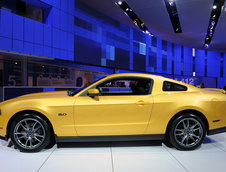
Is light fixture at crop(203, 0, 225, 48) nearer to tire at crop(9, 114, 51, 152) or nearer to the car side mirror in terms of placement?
the car side mirror

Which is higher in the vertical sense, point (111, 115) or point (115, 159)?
point (111, 115)

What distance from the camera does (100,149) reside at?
288 centimetres

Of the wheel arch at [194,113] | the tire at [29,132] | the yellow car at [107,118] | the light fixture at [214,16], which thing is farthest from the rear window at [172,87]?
the light fixture at [214,16]

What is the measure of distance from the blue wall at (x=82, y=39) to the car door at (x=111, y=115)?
24.0 feet

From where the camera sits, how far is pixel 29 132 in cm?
271

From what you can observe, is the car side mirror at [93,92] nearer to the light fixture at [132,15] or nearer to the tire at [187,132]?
the tire at [187,132]

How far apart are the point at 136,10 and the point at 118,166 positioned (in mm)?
10620

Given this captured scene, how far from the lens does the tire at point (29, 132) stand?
8.80ft

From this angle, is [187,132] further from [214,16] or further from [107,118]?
[214,16]

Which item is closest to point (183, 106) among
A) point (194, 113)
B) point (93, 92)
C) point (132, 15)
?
point (194, 113)

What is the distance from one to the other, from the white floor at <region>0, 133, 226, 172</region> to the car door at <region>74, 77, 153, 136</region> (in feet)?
1.23

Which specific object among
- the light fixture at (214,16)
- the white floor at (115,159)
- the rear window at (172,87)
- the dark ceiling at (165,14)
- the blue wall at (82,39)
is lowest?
the white floor at (115,159)

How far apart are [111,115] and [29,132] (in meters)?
1.48

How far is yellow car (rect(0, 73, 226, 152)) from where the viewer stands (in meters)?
2.68
